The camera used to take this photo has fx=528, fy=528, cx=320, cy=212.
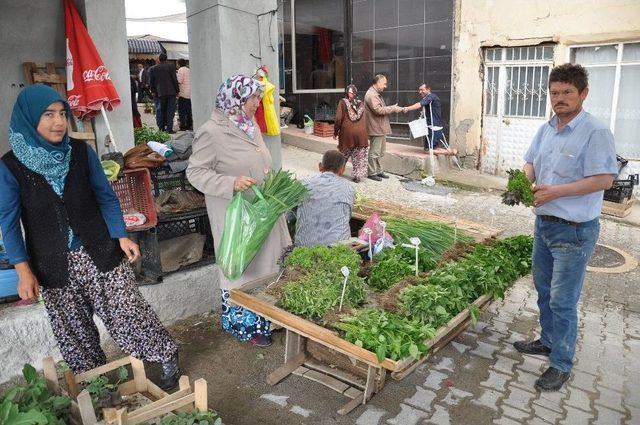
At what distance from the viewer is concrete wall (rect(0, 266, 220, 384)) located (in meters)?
3.84

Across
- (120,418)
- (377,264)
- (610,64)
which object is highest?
(610,64)

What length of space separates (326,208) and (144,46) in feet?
45.4

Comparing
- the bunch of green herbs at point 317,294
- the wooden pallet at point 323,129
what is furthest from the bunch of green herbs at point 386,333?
the wooden pallet at point 323,129

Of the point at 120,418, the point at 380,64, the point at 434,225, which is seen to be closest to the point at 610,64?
the point at 380,64

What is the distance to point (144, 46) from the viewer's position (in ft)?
52.4

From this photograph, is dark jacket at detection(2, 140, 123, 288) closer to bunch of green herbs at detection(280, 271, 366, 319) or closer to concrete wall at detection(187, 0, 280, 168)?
bunch of green herbs at detection(280, 271, 366, 319)

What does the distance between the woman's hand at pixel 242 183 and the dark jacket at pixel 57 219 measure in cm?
95

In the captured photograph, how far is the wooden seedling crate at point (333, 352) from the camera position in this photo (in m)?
2.98

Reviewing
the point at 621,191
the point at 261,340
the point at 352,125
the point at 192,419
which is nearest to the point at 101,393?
the point at 192,419

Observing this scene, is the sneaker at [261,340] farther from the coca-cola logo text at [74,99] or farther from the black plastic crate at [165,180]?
the coca-cola logo text at [74,99]

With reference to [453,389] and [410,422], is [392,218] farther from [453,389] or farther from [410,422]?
[410,422]

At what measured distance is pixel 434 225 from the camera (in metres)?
4.63

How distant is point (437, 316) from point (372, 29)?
34.0 feet

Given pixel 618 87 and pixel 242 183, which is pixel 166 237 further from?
pixel 618 87
